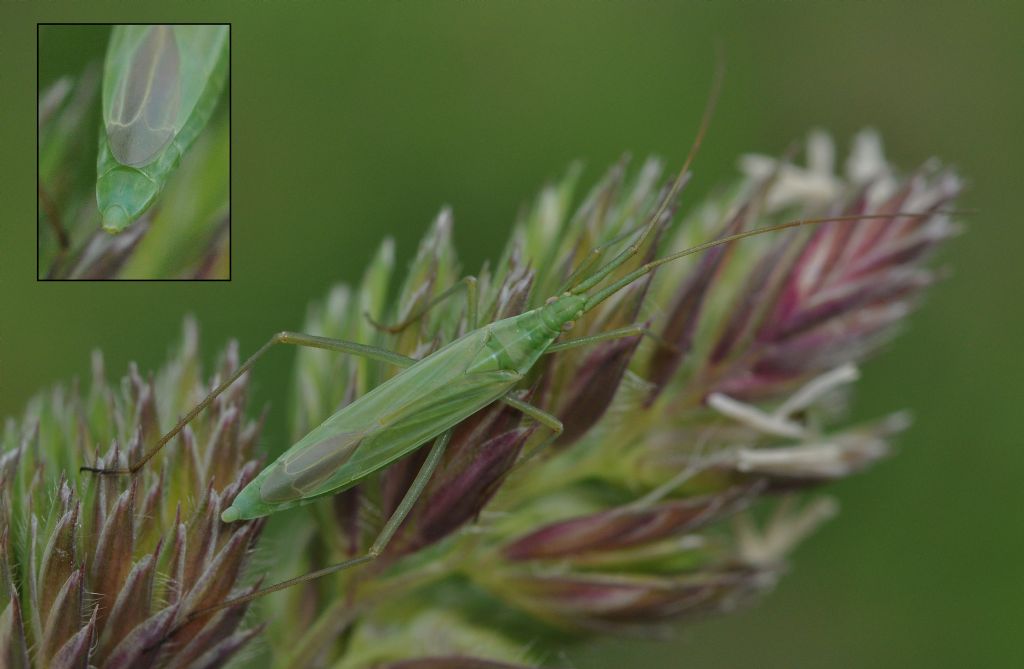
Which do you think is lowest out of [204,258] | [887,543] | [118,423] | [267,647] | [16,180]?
[887,543]

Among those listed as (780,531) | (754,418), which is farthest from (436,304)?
(780,531)

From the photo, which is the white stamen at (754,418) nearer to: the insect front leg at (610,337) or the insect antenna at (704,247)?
the insect front leg at (610,337)

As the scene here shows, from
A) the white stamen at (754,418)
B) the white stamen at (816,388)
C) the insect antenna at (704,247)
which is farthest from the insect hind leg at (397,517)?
the white stamen at (816,388)

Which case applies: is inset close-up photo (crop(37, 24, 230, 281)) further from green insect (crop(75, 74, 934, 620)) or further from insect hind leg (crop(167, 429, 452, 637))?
insect hind leg (crop(167, 429, 452, 637))

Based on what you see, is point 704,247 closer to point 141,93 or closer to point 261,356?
point 261,356

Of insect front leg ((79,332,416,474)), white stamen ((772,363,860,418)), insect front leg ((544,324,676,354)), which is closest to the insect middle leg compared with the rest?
insect front leg ((544,324,676,354))

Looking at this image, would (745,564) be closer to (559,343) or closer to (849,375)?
(849,375)

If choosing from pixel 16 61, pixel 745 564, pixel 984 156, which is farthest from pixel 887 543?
pixel 16 61
